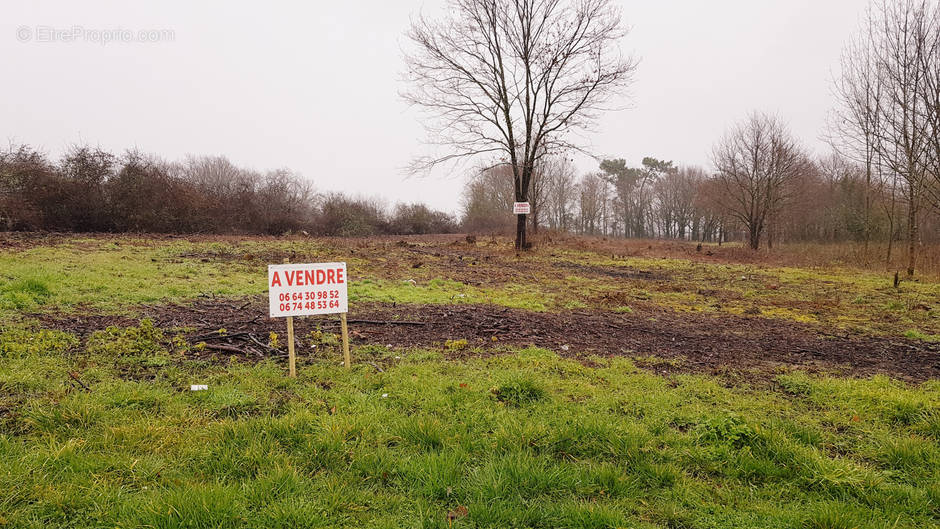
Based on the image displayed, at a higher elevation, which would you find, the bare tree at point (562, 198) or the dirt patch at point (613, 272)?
the bare tree at point (562, 198)

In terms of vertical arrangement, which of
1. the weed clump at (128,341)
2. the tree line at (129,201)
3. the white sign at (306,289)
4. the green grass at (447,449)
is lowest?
the green grass at (447,449)

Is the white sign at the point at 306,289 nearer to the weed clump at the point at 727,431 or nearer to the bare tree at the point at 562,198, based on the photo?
the weed clump at the point at 727,431

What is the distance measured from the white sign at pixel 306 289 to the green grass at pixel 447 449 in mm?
723

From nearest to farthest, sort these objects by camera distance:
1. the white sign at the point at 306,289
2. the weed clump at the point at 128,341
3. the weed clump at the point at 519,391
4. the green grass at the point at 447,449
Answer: the green grass at the point at 447,449 < the weed clump at the point at 519,391 < the white sign at the point at 306,289 < the weed clump at the point at 128,341

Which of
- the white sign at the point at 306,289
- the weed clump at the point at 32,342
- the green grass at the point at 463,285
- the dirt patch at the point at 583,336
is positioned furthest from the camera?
the green grass at the point at 463,285

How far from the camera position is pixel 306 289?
15.0 feet

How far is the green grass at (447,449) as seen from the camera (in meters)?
2.42

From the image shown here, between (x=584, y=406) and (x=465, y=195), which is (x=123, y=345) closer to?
(x=584, y=406)

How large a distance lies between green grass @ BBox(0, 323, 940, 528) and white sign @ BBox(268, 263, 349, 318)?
723 millimetres

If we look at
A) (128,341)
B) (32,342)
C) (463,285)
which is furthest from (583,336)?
(32,342)

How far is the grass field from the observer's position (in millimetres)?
2436

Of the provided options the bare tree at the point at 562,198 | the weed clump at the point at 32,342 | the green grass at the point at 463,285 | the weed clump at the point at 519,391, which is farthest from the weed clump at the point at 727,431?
Answer: the bare tree at the point at 562,198

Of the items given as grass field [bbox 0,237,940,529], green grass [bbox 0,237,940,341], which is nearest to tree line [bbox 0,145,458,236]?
green grass [bbox 0,237,940,341]

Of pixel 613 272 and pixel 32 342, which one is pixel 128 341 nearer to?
pixel 32 342
